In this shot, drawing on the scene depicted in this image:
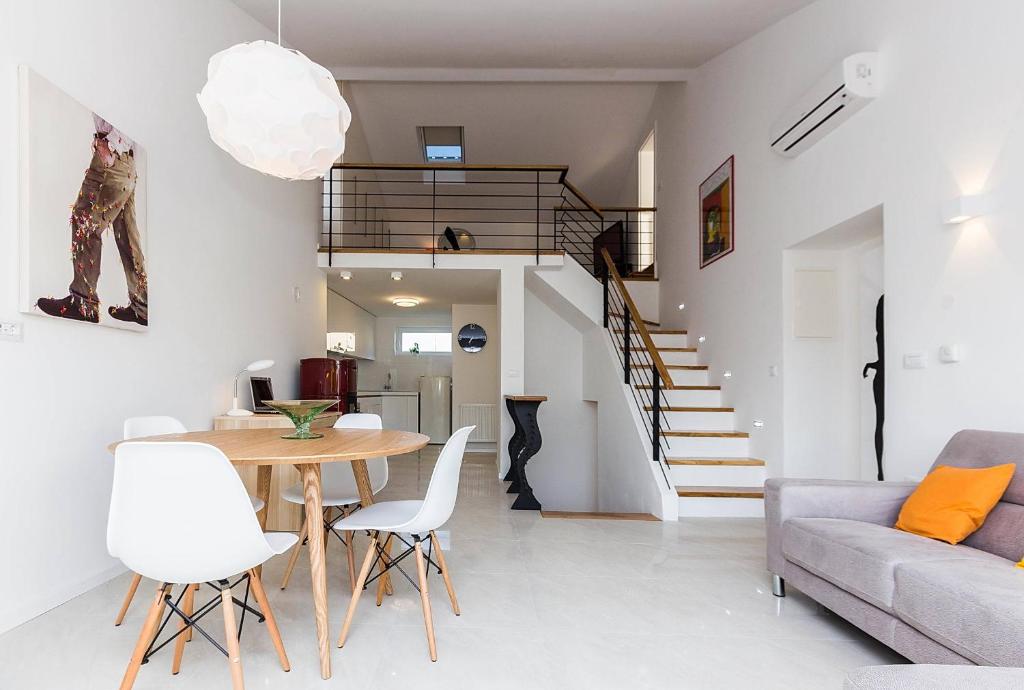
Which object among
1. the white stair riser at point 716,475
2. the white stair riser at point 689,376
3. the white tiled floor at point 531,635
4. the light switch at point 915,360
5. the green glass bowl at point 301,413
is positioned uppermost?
the light switch at point 915,360

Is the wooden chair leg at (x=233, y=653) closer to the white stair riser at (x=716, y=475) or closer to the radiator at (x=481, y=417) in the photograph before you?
the white stair riser at (x=716, y=475)

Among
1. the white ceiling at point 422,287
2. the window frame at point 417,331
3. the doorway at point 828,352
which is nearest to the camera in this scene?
the doorway at point 828,352

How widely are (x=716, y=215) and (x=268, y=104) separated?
457 cm

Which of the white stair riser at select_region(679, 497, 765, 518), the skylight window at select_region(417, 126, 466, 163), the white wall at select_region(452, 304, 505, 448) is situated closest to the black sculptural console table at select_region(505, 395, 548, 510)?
the white stair riser at select_region(679, 497, 765, 518)

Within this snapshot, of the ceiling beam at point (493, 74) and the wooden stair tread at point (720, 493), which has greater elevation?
the ceiling beam at point (493, 74)

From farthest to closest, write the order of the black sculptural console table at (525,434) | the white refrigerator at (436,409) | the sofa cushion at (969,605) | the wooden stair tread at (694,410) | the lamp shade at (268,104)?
1. the white refrigerator at (436,409)
2. the wooden stair tread at (694,410)
3. the black sculptural console table at (525,434)
4. the lamp shade at (268,104)
5. the sofa cushion at (969,605)

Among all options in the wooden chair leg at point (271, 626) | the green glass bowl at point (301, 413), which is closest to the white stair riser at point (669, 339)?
the green glass bowl at point (301, 413)

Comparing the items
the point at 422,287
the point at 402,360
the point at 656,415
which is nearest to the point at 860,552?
the point at 656,415

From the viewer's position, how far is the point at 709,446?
505 centimetres

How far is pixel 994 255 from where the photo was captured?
270cm

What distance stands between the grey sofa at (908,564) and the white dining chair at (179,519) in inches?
83.9

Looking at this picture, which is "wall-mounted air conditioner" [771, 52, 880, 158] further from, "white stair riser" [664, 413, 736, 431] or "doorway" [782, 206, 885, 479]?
"white stair riser" [664, 413, 736, 431]

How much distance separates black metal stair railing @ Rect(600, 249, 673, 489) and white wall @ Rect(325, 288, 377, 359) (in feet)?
12.1

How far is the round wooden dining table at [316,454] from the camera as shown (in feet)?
6.64
